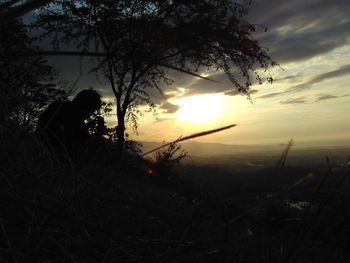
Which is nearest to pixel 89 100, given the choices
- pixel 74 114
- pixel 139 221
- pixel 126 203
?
pixel 74 114

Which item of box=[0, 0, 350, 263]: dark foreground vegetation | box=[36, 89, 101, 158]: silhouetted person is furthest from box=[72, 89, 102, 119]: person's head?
box=[0, 0, 350, 263]: dark foreground vegetation

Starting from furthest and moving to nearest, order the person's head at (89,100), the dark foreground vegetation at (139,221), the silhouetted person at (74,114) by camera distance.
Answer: the person's head at (89,100)
the silhouetted person at (74,114)
the dark foreground vegetation at (139,221)

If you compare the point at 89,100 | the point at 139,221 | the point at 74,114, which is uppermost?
the point at 89,100

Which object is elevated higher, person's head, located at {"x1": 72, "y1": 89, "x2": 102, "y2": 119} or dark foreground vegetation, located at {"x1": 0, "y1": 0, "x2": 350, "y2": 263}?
person's head, located at {"x1": 72, "y1": 89, "x2": 102, "y2": 119}

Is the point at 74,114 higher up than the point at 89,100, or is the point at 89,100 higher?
the point at 89,100

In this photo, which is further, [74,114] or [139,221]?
[74,114]

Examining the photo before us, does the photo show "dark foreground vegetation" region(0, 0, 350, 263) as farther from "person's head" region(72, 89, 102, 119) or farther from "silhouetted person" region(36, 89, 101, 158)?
"person's head" region(72, 89, 102, 119)

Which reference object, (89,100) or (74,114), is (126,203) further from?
(89,100)

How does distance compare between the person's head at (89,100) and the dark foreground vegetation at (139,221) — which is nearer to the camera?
the dark foreground vegetation at (139,221)

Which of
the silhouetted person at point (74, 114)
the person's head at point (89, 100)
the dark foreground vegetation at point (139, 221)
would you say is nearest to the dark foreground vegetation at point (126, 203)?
the dark foreground vegetation at point (139, 221)

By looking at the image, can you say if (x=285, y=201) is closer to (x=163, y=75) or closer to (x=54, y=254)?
(x=54, y=254)

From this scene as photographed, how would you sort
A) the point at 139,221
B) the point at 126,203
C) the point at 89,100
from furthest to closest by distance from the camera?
the point at 89,100 < the point at 139,221 < the point at 126,203

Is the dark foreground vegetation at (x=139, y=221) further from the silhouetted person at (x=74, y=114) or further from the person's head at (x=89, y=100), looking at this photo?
the person's head at (x=89, y=100)

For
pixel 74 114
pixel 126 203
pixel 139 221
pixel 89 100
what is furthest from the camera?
pixel 89 100
